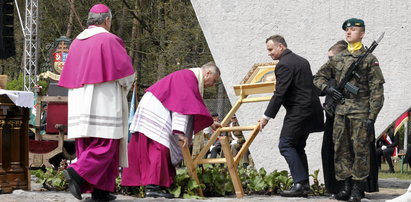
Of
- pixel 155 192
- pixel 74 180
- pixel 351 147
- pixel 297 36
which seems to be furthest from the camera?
pixel 297 36

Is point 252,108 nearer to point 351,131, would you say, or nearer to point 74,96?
point 351,131

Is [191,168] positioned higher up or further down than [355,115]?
further down

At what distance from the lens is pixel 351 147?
8.31 metres

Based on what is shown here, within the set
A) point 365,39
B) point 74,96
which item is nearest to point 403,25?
point 365,39

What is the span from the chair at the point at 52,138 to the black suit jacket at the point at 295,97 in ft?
14.9

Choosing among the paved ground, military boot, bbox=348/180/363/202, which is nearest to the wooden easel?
the paved ground

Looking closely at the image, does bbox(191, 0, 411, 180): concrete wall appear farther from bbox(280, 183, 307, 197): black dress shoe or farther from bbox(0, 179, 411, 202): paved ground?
bbox(280, 183, 307, 197): black dress shoe

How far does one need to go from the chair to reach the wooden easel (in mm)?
3836

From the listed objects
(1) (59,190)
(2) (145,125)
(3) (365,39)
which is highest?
(3) (365,39)

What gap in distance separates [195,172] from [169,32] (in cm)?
1883

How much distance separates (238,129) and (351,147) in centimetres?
123

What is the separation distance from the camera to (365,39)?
10.3 meters

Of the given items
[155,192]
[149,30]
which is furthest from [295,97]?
[149,30]

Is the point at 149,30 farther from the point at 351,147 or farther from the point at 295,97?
the point at 351,147
